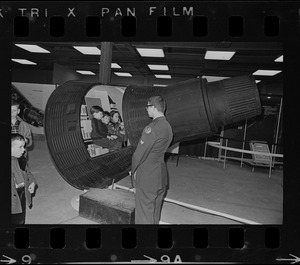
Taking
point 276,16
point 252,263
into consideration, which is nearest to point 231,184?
point 252,263

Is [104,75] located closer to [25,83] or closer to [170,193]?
[25,83]

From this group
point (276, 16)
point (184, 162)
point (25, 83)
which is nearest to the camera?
point (276, 16)

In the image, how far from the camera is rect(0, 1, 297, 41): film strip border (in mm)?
1780

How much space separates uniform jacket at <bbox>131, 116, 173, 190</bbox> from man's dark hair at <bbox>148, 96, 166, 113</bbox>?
0.07m

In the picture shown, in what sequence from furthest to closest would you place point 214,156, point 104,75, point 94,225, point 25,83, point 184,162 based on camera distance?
point 214,156 < point 184,162 < point 104,75 < point 25,83 < point 94,225

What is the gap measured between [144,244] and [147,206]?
25 centimetres

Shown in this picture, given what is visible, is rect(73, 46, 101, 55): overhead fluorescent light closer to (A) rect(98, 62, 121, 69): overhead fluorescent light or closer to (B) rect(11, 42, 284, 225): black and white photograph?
(B) rect(11, 42, 284, 225): black and white photograph

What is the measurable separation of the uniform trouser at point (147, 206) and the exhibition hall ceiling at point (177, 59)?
87 cm

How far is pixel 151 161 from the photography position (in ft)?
6.50

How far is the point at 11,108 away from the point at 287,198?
191cm

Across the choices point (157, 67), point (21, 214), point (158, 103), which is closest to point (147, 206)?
point (158, 103)

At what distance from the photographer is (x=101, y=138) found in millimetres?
2107

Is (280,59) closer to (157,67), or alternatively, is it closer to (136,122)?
(157,67)

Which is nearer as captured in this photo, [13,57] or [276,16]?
[276,16]
